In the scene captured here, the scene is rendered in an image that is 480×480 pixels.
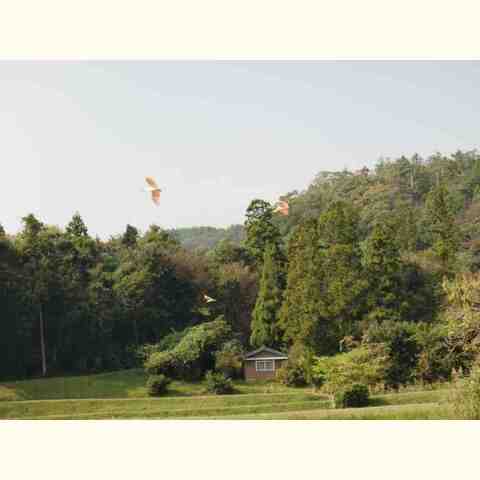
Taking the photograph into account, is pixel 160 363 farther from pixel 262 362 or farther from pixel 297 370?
pixel 297 370

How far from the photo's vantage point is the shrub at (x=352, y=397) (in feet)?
42.3

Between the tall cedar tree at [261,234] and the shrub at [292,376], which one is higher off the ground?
the tall cedar tree at [261,234]

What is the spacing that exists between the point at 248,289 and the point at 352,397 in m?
3.24

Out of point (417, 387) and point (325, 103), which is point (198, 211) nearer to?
point (325, 103)

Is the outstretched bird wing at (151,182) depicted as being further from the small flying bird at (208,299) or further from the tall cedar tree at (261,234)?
the small flying bird at (208,299)

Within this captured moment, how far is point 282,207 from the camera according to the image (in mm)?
14477

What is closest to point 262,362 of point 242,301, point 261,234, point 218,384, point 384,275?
point 218,384

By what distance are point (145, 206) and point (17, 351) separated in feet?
10.6

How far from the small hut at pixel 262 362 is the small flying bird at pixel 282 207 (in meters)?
2.35

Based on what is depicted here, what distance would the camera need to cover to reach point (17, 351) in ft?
46.2

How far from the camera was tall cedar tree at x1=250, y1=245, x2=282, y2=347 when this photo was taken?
15.2m

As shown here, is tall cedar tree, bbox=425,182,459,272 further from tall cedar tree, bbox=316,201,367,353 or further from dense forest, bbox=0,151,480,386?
tall cedar tree, bbox=316,201,367,353

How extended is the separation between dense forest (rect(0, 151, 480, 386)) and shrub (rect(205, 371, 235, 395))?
732mm

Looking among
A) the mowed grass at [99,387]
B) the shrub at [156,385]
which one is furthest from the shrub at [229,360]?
the shrub at [156,385]
